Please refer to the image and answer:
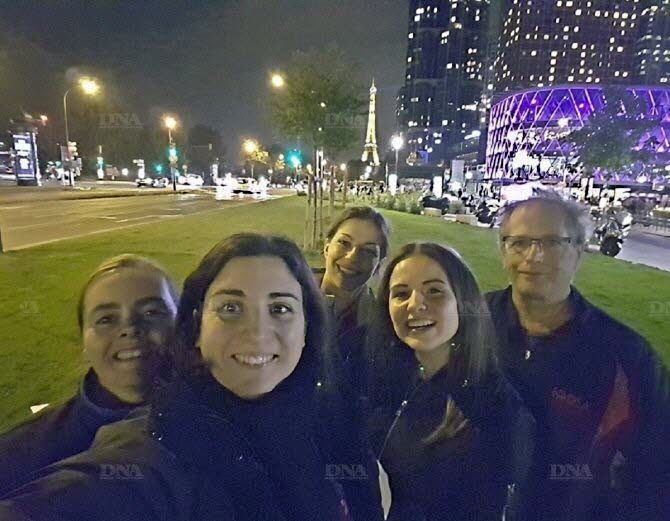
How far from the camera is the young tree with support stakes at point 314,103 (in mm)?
11906

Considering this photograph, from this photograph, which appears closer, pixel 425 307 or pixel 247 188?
pixel 425 307

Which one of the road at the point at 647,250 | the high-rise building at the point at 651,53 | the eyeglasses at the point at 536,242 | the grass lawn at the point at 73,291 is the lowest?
the road at the point at 647,250

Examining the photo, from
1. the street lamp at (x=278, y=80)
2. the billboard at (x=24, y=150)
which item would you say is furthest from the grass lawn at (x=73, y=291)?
the billboard at (x=24, y=150)

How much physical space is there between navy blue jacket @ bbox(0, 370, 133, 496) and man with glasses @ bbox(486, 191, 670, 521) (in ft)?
5.61

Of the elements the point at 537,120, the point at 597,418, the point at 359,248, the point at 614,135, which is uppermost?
the point at 537,120

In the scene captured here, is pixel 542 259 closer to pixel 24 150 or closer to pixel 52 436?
pixel 52 436

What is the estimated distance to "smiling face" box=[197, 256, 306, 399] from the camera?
62.4 inches

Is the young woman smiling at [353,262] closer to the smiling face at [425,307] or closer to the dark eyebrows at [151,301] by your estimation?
the smiling face at [425,307]

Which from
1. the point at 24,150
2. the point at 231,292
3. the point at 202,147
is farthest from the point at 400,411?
the point at 202,147

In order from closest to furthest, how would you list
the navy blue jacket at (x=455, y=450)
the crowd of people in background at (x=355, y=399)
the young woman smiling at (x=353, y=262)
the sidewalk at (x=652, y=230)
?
the crowd of people in background at (x=355, y=399), the navy blue jacket at (x=455, y=450), the young woman smiling at (x=353, y=262), the sidewalk at (x=652, y=230)

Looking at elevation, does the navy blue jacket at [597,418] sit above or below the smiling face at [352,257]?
below

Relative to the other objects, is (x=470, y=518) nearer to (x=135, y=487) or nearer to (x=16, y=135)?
(x=135, y=487)

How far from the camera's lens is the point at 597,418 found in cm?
229

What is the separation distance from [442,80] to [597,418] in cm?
19668
